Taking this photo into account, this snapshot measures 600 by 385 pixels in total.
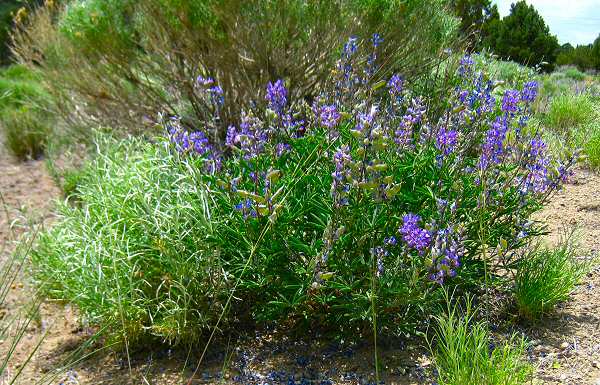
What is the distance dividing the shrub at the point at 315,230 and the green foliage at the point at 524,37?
43.2 ft

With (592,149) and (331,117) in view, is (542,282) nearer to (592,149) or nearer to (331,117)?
(331,117)

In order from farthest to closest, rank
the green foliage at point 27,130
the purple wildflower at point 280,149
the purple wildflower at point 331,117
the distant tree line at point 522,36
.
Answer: the distant tree line at point 522,36 → the green foliage at point 27,130 → the purple wildflower at point 280,149 → the purple wildflower at point 331,117

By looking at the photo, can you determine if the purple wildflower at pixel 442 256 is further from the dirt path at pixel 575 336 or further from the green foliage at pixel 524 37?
the green foliage at pixel 524 37

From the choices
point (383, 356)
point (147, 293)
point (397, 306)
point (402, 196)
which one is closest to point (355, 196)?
point (402, 196)

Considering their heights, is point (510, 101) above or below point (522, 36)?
below

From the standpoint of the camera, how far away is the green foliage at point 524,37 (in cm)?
1540

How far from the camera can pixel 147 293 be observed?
296cm

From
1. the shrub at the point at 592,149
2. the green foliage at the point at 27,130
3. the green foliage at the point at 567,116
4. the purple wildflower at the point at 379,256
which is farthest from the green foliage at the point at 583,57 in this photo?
the purple wildflower at the point at 379,256

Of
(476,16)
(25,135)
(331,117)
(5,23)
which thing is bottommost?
(331,117)

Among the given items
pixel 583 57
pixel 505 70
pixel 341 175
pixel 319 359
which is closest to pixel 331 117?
pixel 341 175

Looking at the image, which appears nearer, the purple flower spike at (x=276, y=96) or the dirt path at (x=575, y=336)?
the dirt path at (x=575, y=336)

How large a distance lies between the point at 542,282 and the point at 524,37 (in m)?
14.5

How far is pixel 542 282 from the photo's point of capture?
111 inches

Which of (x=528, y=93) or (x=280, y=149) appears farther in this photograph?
(x=528, y=93)
